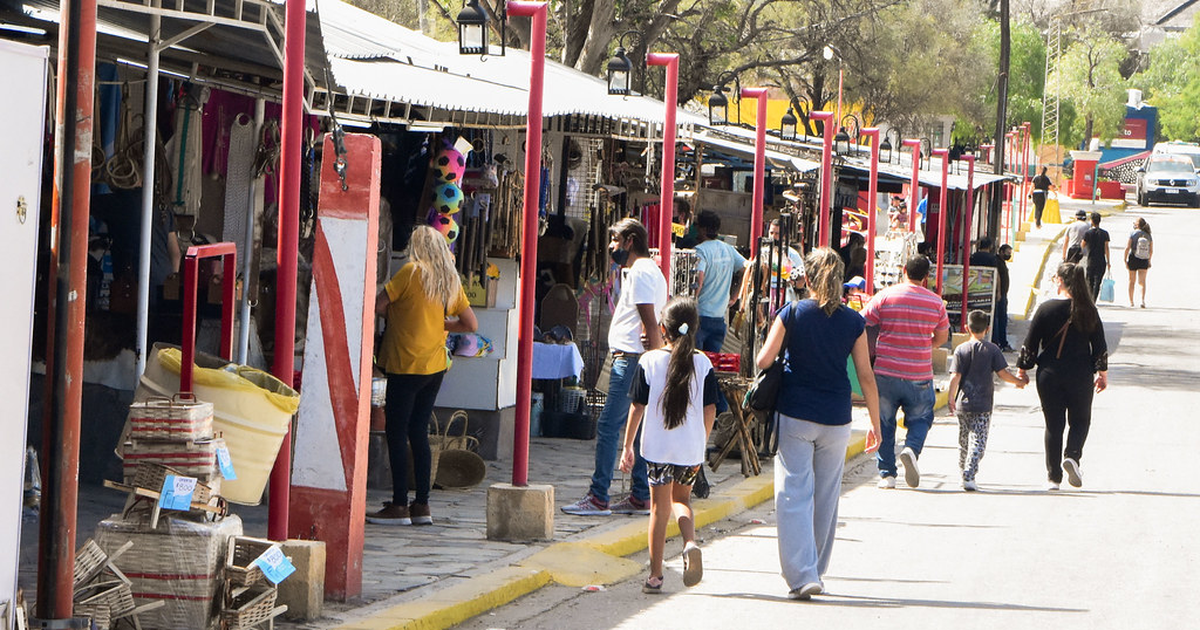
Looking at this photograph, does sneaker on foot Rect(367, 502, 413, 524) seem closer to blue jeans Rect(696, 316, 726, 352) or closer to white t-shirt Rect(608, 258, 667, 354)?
white t-shirt Rect(608, 258, 667, 354)

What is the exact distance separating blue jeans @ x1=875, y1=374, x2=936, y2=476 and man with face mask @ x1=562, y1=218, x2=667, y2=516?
276 centimetres

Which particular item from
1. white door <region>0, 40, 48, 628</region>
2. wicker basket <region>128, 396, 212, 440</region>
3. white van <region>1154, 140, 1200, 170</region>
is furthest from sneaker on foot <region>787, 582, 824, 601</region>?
white van <region>1154, 140, 1200, 170</region>

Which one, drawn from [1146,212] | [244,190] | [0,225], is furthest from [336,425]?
[1146,212]

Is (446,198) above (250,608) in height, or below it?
above

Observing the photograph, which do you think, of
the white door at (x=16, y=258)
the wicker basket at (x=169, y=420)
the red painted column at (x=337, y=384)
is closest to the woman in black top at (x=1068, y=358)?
the red painted column at (x=337, y=384)

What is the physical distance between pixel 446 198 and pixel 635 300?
6.28ft

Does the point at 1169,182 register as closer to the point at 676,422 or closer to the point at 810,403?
the point at 810,403

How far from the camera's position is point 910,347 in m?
12.1

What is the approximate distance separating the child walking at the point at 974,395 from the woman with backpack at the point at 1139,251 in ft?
56.6

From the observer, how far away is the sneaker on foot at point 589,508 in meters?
10.4

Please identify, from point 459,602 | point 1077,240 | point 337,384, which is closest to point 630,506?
point 459,602

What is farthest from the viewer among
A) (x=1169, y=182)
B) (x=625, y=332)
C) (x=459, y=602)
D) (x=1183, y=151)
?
(x=1183, y=151)

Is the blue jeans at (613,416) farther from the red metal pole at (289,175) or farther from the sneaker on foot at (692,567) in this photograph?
the red metal pole at (289,175)

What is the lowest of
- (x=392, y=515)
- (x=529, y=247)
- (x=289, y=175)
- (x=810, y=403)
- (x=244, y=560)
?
(x=392, y=515)
